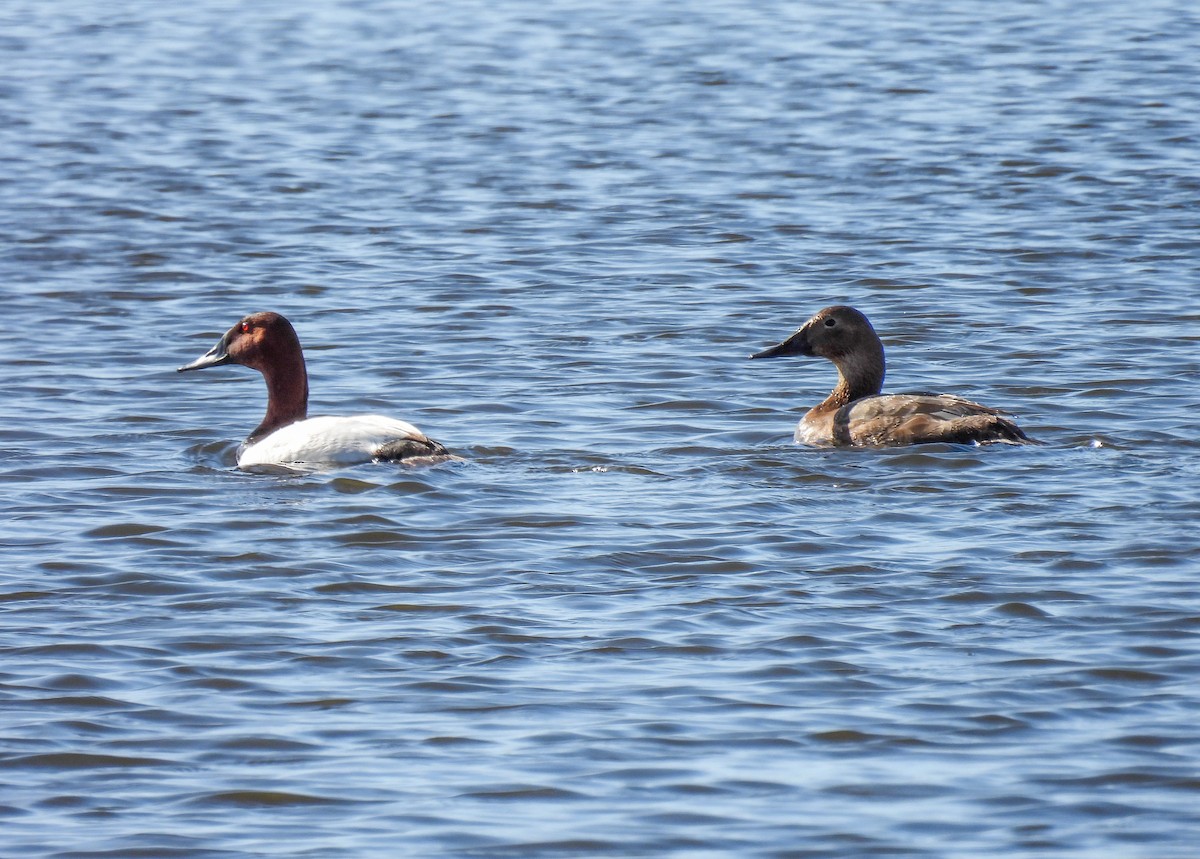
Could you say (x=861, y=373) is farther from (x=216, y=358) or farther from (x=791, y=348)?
(x=216, y=358)

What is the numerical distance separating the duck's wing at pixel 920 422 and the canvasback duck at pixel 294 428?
2319mm

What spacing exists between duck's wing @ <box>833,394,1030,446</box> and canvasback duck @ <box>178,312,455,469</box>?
2319mm

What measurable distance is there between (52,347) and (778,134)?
39.4ft

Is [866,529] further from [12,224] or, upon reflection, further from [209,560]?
[12,224]

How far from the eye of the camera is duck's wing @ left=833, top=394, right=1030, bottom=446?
11.8 metres

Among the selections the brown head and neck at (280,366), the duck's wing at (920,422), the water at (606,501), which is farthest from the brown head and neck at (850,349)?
the brown head and neck at (280,366)

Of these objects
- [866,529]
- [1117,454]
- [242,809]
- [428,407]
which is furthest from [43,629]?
[1117,454]

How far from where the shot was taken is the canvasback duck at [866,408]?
11805 mm

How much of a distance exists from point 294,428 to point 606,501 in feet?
6.61

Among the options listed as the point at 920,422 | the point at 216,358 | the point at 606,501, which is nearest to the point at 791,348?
the point at 920,422

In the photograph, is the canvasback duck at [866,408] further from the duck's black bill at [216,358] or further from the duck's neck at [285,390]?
the duck's black bill at [216,358]

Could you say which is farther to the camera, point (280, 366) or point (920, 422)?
point (280, 366)

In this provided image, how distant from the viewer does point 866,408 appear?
1232cm

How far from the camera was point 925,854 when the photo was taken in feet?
21.6
